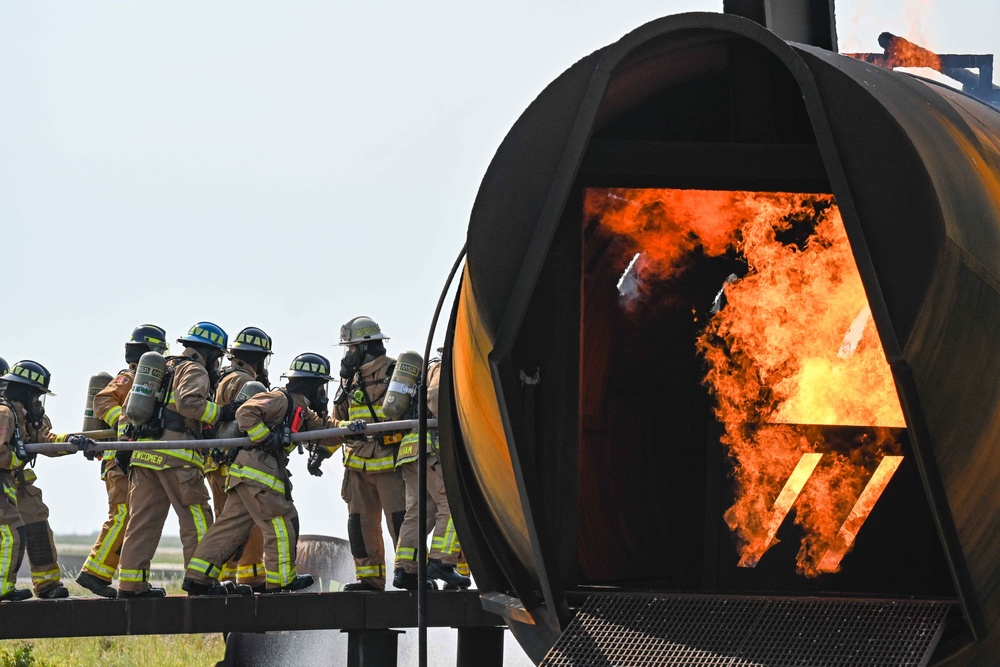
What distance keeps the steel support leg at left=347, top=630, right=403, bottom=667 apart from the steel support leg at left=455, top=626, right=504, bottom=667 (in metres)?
0.46

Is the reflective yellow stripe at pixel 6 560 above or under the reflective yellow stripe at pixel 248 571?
above

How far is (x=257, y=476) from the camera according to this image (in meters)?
10.3

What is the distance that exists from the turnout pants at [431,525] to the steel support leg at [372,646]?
487 millimetres

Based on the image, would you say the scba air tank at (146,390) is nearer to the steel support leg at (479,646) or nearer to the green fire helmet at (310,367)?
the green fire helmet at (310,367)

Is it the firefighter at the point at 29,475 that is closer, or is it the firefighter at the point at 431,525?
the firefighter at the point at 431,525

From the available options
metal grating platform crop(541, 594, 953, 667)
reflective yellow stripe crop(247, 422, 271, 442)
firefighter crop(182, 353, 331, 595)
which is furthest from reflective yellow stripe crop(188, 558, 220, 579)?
metal grating platform crop(541, 594, 953, 667)

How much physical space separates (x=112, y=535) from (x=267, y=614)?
1.64 metres

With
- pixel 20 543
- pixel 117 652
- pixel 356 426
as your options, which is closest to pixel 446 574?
pixel 356 426

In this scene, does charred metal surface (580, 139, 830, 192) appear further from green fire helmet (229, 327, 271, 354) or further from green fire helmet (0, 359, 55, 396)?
green fire helmet (0, 359, 55, 396)

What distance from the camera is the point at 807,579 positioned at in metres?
6.70

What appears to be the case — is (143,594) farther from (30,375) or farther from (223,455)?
(30,375)

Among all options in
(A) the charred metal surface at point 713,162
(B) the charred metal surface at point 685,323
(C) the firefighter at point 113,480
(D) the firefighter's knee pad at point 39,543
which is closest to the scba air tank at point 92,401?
(C) the firefighter at point 113,480

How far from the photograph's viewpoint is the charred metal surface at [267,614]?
31.8 feet

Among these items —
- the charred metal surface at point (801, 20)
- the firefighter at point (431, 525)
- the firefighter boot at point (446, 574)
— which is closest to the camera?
the charred metal surface at point (801, 20)
